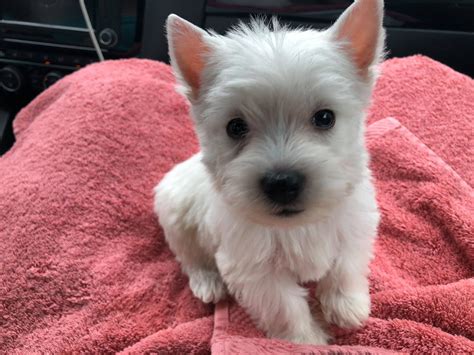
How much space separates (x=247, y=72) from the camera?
1402mm

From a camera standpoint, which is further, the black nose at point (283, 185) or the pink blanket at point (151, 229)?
the pink blanket at point (151, 229)

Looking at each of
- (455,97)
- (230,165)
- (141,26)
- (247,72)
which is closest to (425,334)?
(230,165)

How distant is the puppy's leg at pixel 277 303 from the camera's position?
65.5 inches

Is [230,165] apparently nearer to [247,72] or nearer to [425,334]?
[247,72]

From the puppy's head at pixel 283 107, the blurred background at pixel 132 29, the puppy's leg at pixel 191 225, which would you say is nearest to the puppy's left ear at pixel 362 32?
the puppy's head at pixel 283 107

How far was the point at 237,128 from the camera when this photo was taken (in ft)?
4.92

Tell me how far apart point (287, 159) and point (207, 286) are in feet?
2.44

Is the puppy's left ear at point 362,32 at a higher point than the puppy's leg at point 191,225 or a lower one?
higher

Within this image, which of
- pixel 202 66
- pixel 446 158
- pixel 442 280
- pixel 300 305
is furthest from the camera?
pixel 446 158

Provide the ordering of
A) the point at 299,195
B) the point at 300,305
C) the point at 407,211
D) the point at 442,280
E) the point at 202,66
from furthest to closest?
the point at 407,211 < the point at 442,280 < the point at 300,305 < the point at 202,66 < the point at 299,195

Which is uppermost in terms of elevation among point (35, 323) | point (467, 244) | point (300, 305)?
point (467, 244)

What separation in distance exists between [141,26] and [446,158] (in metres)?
1.74

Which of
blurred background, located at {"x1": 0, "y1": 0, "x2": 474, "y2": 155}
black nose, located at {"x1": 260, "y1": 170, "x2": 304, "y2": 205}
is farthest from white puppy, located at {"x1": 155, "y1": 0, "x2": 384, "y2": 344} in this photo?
blurred background, located at {"x1": 0, "y1": 0, "x2": 474, "y2": 155}

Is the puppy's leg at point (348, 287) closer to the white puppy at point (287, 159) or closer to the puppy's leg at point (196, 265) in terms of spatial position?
the white puppy at point (287, 159)
